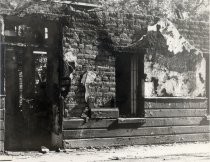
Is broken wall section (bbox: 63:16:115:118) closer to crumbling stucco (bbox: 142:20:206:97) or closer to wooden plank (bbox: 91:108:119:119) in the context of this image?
wooden plank (bbox: 91:108:119:119)

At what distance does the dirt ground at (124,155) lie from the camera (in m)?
7.92

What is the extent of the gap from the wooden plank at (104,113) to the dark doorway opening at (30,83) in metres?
0.91

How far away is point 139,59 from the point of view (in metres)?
10.1

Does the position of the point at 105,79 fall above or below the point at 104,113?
above

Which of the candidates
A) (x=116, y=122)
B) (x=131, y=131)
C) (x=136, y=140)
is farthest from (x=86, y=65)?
(x=136, y=140)

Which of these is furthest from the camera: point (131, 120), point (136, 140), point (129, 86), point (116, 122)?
point (129, 86)

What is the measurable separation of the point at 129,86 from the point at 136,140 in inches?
54.0

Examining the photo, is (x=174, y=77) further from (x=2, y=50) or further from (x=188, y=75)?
(x=2, y=50)

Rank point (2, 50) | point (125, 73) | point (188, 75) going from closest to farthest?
point (2, 50) < point (125, 73) < point (188, 75)

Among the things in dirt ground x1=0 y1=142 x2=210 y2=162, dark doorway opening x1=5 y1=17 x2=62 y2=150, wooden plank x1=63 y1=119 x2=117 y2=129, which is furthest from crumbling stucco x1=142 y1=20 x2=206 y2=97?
dark doorway opening x1=5 y1=17 x2=62 y2=150

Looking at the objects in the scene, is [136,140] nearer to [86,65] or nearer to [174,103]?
[174,103]

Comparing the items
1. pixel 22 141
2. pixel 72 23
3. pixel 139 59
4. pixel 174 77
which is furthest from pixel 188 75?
pixel 22 141

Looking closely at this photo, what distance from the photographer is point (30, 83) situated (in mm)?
12289

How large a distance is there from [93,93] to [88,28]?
5.16 feet
